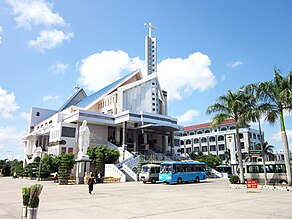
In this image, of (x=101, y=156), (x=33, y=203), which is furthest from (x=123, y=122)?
(x=33, y=203)

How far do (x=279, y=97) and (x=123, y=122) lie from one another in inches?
1098

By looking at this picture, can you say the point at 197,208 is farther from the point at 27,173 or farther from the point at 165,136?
the point at 165,136

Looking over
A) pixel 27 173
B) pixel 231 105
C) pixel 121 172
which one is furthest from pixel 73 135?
pixel 231 105

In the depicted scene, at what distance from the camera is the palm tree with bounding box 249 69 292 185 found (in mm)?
18156

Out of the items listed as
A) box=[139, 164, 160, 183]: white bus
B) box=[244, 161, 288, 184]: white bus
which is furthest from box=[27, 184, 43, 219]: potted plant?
box=[244, 161, 288, 184]: white bus

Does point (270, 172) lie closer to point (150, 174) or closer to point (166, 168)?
point (166, 168)

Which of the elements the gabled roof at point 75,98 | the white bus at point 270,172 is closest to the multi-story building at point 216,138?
the gabled roof at point 75,98

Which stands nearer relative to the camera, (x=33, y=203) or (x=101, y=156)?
(x=33, y=203)

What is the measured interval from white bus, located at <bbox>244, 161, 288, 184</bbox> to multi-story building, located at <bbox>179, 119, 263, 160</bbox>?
47608 millimetres

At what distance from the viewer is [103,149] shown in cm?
3522

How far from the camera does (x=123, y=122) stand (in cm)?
4294

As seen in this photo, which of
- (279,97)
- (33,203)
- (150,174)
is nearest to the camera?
(33,203)

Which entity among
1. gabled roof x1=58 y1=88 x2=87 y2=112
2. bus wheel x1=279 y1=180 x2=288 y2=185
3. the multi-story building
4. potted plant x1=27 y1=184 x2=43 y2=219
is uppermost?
gabled roof x1=58 y1=88 x2=87 y2=112

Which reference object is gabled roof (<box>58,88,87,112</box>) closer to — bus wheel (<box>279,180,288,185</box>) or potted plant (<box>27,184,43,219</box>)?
bus wheel (<box>279,180,288,185</box>)
